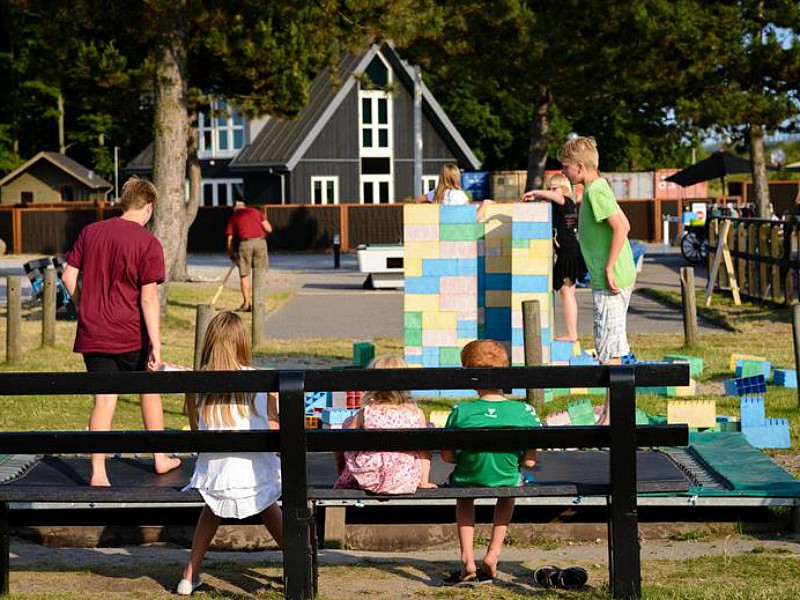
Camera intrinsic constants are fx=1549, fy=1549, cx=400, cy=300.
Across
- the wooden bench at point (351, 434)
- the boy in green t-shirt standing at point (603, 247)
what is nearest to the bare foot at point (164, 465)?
the wooden bench at point (351, 434)

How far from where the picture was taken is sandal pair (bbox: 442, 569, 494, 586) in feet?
23.0

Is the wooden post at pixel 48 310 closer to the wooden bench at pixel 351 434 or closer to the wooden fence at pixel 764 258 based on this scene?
the wooden fence at pixel 764 258

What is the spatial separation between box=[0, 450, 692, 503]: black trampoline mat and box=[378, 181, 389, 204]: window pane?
168 feet

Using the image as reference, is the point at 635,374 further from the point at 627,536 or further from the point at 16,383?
the point at 16,383

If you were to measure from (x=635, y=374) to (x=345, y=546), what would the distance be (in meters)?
2.51

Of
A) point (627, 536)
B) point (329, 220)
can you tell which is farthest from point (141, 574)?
point (329, 220)

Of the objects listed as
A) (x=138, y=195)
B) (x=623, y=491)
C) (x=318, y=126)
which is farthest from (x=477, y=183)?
(x=623, y=491)

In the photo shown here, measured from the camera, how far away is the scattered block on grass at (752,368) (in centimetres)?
1444

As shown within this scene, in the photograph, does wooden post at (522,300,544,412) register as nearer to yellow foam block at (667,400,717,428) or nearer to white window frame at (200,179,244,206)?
yellow foam block at (667,400,717,428)

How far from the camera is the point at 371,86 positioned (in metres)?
26.8

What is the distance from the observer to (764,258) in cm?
2400

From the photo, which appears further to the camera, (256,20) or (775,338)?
(256,20)

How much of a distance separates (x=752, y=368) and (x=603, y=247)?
15.0ft

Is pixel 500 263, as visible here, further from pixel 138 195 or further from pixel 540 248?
pixel 138 195
